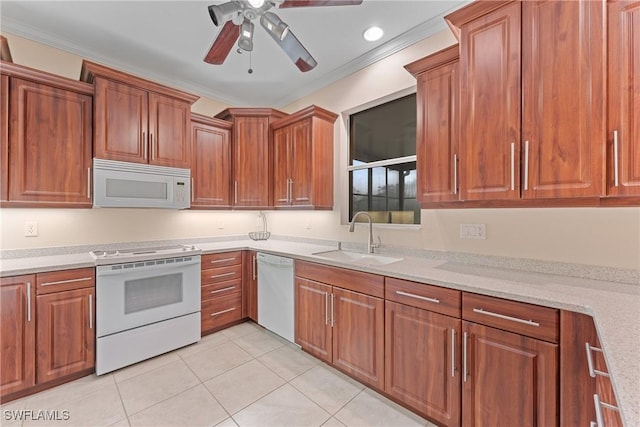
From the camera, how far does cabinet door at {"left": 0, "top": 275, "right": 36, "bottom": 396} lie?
182 centimetres

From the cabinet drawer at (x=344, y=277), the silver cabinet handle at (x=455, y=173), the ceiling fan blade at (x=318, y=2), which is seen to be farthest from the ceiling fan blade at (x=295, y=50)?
the cabinet drawer at (x=344, y=277)

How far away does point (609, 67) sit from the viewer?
1265 mm

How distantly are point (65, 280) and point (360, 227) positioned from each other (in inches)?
98.6

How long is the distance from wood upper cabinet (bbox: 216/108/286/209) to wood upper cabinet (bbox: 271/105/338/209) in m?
0.20

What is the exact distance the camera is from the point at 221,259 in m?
2.95

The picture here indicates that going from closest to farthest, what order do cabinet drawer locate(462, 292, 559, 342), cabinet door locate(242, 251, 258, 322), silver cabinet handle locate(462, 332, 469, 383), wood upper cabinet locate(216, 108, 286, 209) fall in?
1. cabinet drawer locate(462, 292, 559, 342)
2. silver cabinet handle locate(462, 332, 469, 383)
3. cabinet door locate(242, 251, 258, 322)
4. wood upper cabinet locate(216, 108, 286, 209)

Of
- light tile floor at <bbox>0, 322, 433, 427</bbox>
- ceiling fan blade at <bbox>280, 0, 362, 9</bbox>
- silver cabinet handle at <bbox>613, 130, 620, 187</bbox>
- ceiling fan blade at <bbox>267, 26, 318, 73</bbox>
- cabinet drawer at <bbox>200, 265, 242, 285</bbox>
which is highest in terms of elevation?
ceiling fan blade at <bbox>280, 0, 362, 9</bbox>

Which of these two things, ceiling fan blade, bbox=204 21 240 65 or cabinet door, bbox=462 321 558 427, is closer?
cabinet door, bbox=462 321 558 427

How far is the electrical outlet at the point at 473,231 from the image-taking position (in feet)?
6.45

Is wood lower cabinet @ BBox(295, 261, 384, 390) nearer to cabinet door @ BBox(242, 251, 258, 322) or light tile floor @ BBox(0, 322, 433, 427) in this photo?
light tile floor @ BBox(0, 322, 433, 427)

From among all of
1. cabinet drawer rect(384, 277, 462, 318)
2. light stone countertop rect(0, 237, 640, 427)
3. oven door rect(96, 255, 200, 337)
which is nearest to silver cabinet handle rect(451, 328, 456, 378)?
cabinet drawer rect(384, 277, 462, 318)

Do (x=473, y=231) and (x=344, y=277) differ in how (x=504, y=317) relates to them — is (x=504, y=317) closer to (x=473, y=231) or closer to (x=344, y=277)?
(x=473, y=231)

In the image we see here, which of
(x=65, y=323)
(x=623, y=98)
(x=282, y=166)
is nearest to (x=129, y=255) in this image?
(x=65, y=323)

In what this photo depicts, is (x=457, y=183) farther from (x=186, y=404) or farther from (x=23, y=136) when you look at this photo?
(x=23, y=136)
